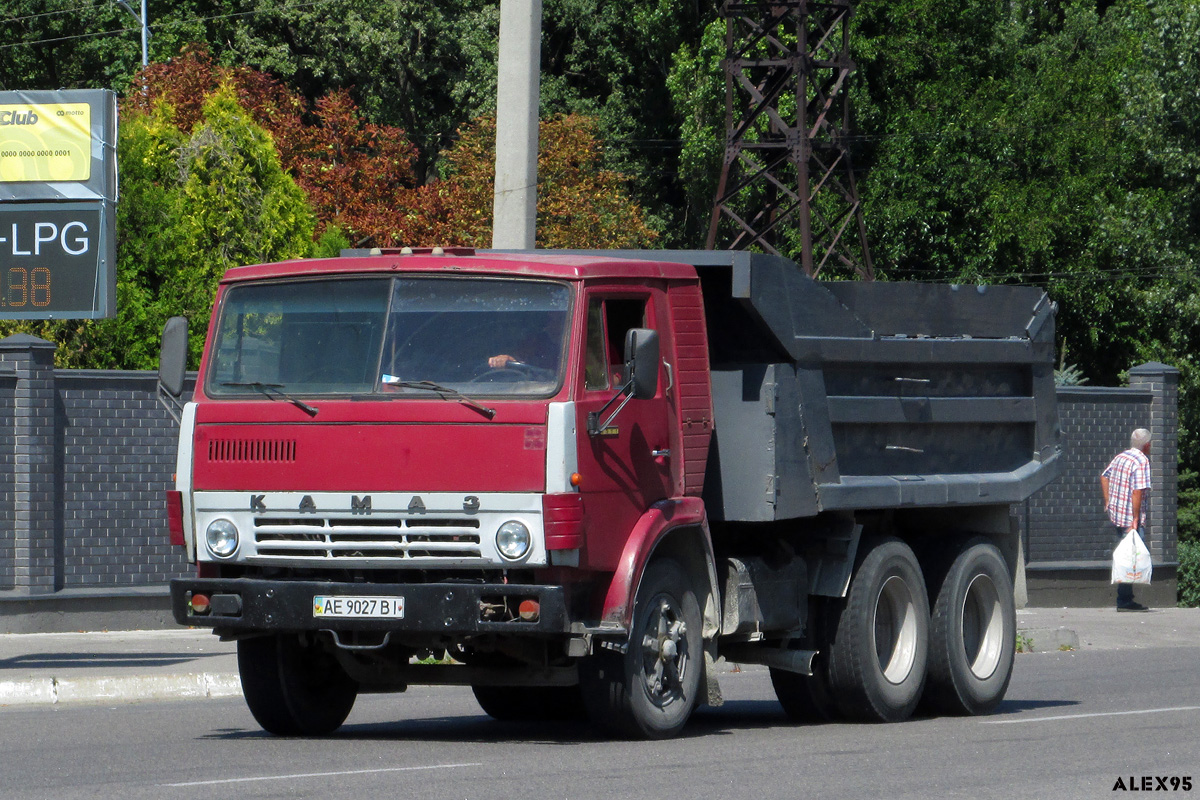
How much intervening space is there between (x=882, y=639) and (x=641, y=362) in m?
3.26

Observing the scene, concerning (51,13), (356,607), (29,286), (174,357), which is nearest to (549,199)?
(51,13)

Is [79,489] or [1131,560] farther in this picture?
[1131,560]

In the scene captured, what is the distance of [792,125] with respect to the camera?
36.2m

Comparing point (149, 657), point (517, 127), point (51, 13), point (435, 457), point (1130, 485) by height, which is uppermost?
point (51, 13)

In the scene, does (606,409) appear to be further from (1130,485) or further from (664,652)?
(1130,485)

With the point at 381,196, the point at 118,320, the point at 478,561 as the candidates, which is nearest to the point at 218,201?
the point at 118,320

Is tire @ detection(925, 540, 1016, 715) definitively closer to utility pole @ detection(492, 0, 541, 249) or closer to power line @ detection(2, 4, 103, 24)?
utility pole @ detection(492, 0, 541, 249)

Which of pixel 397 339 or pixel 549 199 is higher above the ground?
pixel 549 199

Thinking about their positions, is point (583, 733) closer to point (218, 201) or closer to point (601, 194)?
point (218, 201)

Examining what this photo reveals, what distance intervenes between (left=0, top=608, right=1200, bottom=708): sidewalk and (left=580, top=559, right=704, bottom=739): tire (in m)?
4.36

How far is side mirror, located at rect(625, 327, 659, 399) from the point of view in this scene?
8.86 m

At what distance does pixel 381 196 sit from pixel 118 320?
17735 millimetres

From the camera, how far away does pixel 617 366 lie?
9242mm

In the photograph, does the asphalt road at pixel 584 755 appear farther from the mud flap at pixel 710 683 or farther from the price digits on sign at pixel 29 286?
the price digits on sign at pixel 29 286
